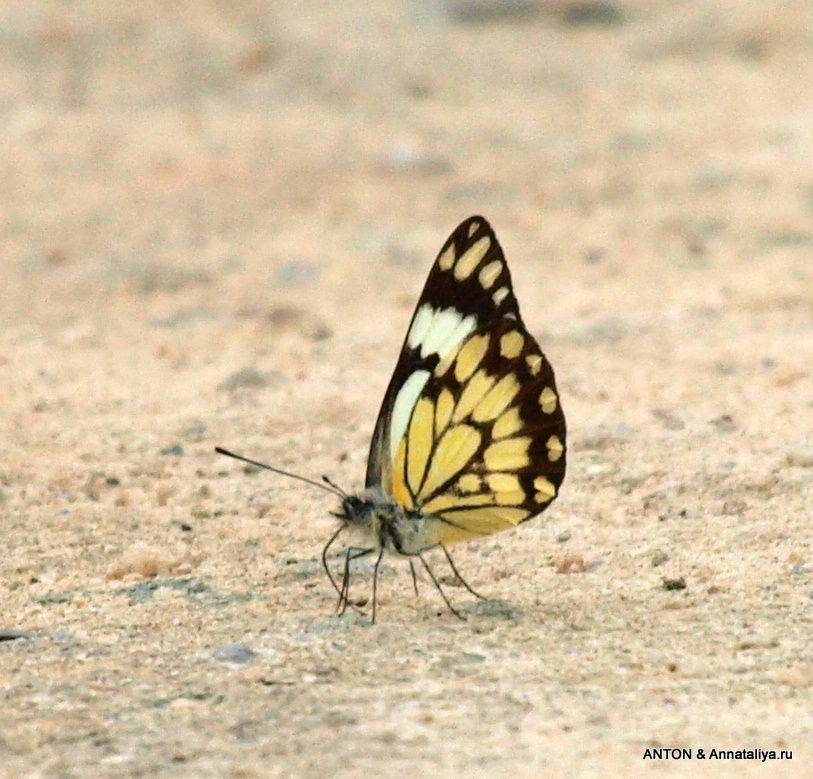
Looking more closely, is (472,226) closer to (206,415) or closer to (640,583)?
(640,583)

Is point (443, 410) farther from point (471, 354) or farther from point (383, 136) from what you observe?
point (383, 136)

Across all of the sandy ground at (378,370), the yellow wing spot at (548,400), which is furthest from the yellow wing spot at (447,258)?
the sandy ground at (378,370)

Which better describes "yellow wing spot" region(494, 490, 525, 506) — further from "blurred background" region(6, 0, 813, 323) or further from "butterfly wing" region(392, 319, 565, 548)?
"blurred background" region(6, 0, 813, 323)

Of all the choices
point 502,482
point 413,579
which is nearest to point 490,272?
point 502,482

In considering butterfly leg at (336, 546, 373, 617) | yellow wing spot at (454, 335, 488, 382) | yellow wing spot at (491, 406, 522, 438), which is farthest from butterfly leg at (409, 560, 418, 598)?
yellow wing spot at (454, 335, 488, 382)

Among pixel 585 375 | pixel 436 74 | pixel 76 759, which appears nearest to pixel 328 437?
pixel 585 375

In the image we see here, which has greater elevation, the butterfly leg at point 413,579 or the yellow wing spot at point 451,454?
the yellow wing spot at point 451,454

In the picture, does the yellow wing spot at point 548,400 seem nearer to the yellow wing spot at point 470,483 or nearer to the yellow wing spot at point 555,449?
the yellow wing spot at point 555,449
